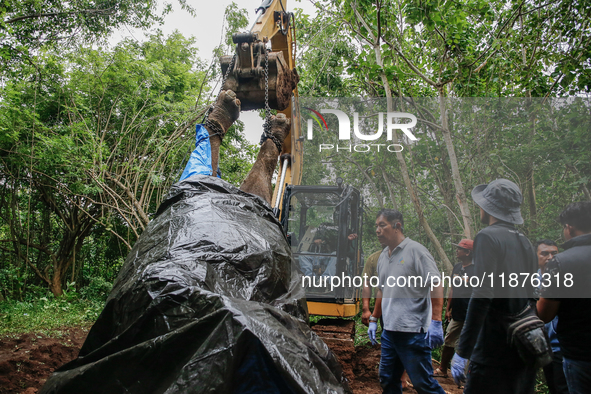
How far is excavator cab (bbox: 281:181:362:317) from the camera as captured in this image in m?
5.34

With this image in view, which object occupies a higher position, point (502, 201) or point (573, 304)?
→ point (502, 201)

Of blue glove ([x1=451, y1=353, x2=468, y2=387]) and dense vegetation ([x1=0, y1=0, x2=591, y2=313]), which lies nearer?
blue glove ([x1=451, y1=353, x2=468, y2=387])

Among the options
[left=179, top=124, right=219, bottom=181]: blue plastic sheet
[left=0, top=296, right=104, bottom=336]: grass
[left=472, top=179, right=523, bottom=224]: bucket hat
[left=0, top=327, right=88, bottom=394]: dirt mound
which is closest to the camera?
[left=472, top=179, right=523, bottom=224]: bucket hat

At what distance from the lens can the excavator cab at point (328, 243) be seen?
5.34 meters

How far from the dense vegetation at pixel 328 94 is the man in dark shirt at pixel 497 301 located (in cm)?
47

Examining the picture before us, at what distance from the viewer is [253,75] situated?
3.24m

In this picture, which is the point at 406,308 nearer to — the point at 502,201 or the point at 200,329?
the point at 502,201

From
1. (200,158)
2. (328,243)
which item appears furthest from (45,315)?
(200,158)

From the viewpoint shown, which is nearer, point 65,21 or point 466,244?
point 466,244

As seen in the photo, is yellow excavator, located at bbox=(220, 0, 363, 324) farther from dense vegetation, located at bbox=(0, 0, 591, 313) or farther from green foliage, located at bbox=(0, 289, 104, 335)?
green foliage, located at bbox=(0, 289, 104, 335)

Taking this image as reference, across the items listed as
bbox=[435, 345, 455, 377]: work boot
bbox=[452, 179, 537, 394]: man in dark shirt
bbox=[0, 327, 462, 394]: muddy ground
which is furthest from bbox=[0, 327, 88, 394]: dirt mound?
bbox=[435, 345, 455, 377]: work boot

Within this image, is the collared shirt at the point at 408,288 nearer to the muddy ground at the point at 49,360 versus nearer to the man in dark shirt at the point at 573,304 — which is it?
the man in dark shirt at the point at 573,304

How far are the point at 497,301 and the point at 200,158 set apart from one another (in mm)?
2245

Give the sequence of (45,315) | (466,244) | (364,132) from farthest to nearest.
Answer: (45,315) < (364,132) < (466,244)
